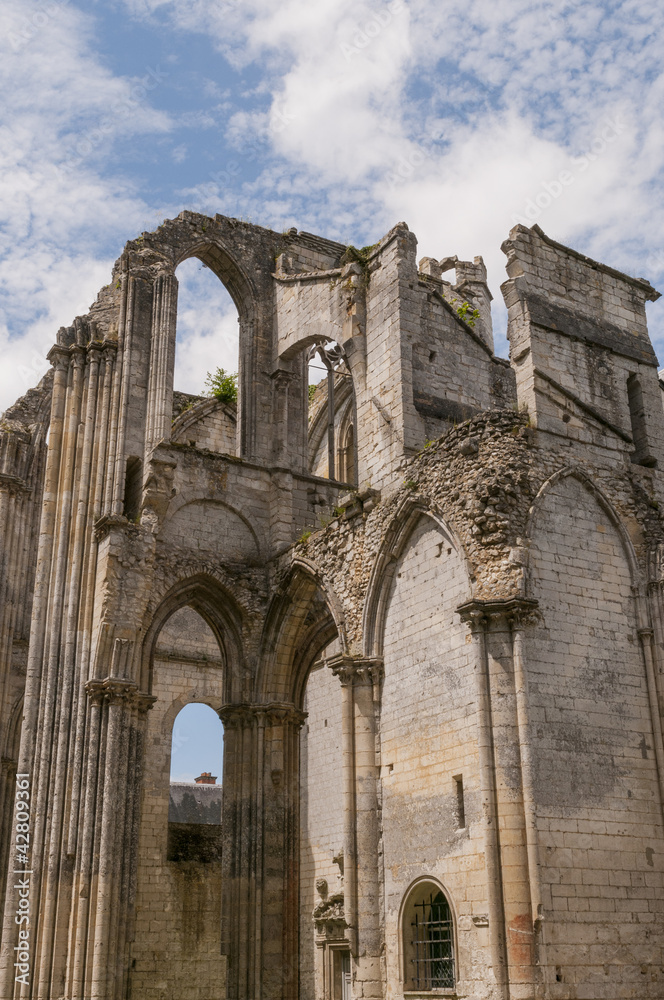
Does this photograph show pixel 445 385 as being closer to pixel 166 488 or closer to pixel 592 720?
pixel 166 488

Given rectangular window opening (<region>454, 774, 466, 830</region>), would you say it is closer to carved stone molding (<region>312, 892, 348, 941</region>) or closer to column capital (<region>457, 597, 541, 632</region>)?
column capital (<region>457, 597, 541, 632</region>)

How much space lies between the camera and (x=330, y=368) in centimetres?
1911

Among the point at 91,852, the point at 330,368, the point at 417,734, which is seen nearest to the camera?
the point at 417,734

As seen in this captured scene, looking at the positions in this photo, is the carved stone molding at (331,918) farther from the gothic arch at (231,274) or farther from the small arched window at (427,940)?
the gothic arch at (231,274)

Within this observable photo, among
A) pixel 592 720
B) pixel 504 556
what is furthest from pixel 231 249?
pixel 592 720

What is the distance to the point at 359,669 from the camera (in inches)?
508

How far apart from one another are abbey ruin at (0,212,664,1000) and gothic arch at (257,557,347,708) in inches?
1.8

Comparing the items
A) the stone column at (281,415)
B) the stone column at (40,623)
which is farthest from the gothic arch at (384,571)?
the stone column at (40,623)

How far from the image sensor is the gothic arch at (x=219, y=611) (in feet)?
50.9

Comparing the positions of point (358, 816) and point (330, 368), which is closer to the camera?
point (358, 816)

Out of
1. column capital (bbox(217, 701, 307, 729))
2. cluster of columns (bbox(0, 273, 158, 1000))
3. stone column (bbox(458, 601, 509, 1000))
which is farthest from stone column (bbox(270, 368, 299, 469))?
stone column (bbox(458, 601, 509, 1000))

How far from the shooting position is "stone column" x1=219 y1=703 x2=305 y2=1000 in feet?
46.9

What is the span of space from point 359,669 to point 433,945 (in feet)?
10.2

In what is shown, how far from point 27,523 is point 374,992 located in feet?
38.9
